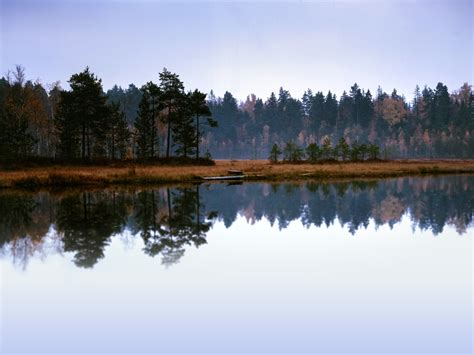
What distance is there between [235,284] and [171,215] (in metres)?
10.6

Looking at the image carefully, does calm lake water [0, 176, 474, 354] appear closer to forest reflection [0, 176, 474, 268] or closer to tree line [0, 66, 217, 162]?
forest reflection [0, 176, 474, 268]

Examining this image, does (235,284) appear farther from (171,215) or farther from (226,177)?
(226,177)

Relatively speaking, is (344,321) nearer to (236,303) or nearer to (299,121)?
(236,303)

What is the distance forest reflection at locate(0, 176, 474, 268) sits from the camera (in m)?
13.2

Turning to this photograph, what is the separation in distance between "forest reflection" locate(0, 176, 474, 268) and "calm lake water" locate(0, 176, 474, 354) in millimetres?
125

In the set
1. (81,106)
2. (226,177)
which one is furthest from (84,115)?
(226,177)

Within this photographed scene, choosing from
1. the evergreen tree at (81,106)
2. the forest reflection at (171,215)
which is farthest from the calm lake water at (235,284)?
the evergreen tree at (81,106)

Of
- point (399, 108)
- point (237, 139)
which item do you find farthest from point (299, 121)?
point (399, 108)

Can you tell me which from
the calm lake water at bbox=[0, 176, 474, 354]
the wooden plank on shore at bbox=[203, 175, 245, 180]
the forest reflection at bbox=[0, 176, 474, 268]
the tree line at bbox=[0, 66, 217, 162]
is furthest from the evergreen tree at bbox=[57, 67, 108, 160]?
the calm lake water at bbox=[0, 176, 474, 354]

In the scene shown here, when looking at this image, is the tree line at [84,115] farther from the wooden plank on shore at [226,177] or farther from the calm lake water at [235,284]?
the calm lake water at [235,284]

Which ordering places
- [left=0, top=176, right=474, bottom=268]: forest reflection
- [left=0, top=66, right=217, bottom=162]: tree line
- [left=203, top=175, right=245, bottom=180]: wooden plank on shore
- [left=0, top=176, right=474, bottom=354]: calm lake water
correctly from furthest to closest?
1. [left=0, top=66, right=217, bottom=162]: tree line
2. [left=203, top=175, right=245, bottom=180]: wooden plank on shore
3. [left=0, top=176, right=474, bottom=268]: forest reflection
4. [left=0, top=176, right=474, bottom=354]: calm lake water

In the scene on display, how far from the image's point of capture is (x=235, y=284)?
30.6ft

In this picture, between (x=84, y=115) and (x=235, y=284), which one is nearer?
(x=235, y=284)

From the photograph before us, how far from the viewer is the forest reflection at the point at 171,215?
13211 millimetres
